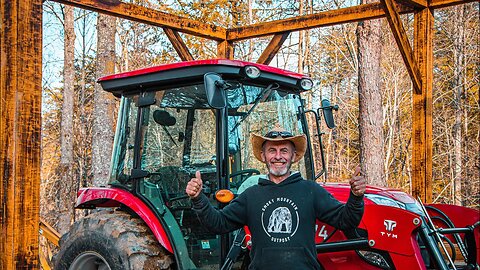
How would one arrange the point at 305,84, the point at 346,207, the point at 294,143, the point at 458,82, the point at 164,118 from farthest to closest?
the point at 458,82, the point at 305,84, the point at 164,118, the point at 294,143, the point at 346,207

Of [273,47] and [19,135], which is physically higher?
[273,47]

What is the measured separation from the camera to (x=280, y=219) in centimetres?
339

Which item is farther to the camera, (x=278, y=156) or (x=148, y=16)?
(x=148, y=16)

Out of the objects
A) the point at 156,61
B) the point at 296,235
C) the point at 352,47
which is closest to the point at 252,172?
the point at 296,235

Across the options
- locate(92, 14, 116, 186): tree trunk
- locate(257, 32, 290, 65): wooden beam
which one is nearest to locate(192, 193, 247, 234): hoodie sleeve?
locate(257, 32, 290, 65): wooden beam

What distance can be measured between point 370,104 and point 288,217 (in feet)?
28.3

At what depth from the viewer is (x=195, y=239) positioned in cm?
505

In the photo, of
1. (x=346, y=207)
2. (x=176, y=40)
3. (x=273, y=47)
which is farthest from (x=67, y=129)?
(x=346, y=207)

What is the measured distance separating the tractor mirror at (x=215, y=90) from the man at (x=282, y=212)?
0.73 meters

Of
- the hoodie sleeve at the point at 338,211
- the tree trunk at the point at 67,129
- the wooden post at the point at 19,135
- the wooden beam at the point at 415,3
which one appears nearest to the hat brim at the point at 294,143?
the hoodie sleeve at the point at 338,211

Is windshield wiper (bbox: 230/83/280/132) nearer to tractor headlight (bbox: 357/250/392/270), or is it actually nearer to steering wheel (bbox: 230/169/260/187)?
steering wheel (bbox: 230/169/260/187)

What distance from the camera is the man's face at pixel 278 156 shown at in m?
3.53

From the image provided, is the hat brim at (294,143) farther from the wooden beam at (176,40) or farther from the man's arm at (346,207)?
the wooden beam at (176,40)

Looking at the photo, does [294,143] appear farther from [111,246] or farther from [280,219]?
[111,246]
